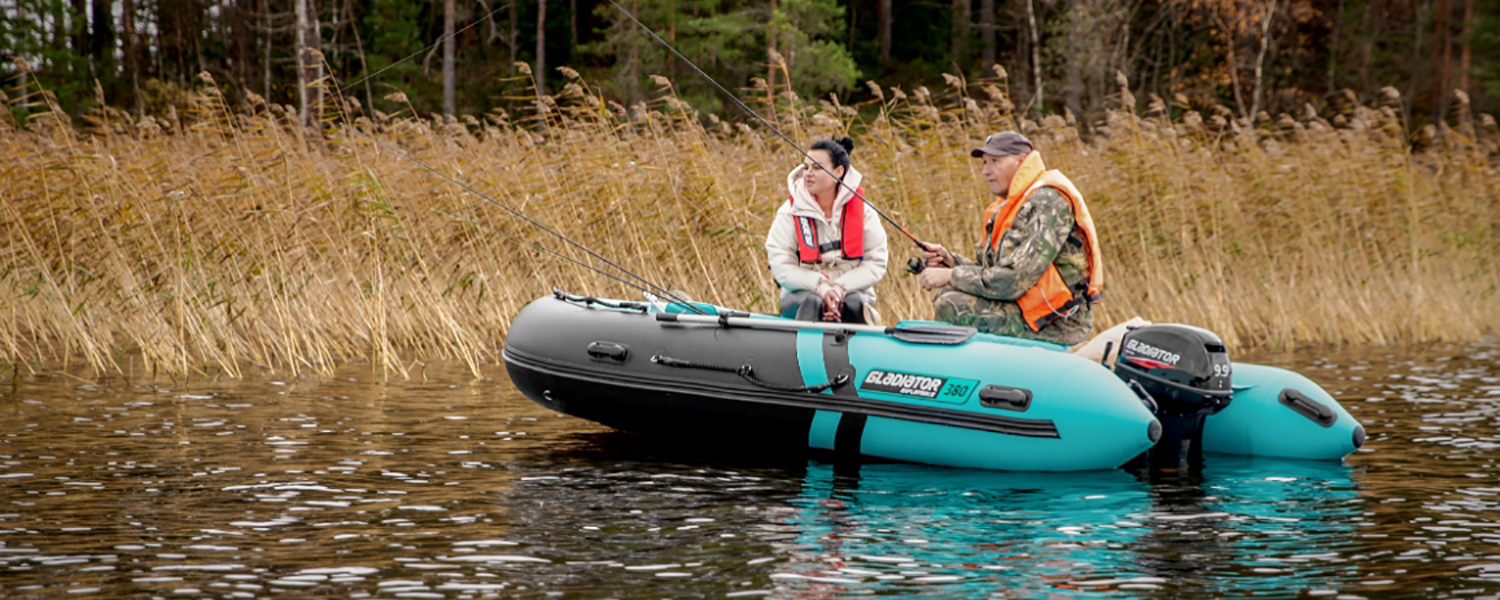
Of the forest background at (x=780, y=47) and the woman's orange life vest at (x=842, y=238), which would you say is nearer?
the woman's orange life vest at (x=842, y=238)

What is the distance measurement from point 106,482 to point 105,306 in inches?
134

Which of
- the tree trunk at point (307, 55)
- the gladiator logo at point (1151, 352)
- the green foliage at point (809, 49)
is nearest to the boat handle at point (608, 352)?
the gladiator logo at point (1151, 352)

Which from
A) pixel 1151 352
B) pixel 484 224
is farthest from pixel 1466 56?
pixel 1151 352

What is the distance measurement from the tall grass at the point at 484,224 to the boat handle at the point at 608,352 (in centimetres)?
182

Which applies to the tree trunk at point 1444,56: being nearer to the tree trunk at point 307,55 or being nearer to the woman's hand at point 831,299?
the tree trunk at point 307,55

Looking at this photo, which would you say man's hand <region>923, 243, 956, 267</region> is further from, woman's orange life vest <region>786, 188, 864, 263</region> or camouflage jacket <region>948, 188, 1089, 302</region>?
woman's orange life vest <region>786, 188, 864, 263</region>

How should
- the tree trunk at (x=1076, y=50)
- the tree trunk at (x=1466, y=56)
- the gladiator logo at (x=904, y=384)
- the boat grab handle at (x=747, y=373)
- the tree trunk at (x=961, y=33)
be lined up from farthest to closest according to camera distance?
the tree trunk at (x=961, y=33) < the tree trunk at (x=1466, y=56) < the tree trunk at (x=1076, y=50) < the boat grab handle at (x=747, y=373) < the gladiator logo at (x=904, y=384)

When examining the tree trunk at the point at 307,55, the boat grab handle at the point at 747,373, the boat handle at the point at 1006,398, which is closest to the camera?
the boat handle at the point at 1006,398

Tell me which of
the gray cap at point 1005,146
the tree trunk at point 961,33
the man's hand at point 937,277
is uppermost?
the tree trunk at point 961,33

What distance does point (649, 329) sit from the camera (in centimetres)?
634

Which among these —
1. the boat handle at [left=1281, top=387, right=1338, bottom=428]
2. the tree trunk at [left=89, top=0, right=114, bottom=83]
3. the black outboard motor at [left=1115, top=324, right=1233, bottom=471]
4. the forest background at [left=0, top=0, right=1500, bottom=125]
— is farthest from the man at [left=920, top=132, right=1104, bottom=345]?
the tree trunk at [left=89, top=0, right=114, bottom=83]

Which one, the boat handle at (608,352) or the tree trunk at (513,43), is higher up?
the tree trunk at (513,43)

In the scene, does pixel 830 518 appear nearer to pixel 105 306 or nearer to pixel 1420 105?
pixel 105 306

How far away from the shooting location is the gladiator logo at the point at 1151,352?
5562mm
